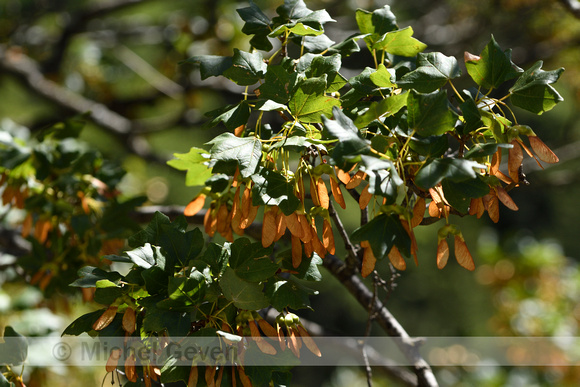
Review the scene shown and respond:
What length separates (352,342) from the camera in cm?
106

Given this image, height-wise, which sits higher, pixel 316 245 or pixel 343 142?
pixel 343 142

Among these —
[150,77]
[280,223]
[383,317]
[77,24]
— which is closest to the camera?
[280,223]

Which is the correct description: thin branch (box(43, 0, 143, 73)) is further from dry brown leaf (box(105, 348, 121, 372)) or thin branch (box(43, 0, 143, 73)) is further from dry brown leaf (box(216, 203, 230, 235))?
dry brown leaf (box(105, 348, 121, 372))

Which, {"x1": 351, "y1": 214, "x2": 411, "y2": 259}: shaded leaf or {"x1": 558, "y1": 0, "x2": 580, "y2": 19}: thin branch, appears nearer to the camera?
{"x1": 351, "y1": 214, "x2": 411, "y2": 259}: shaded leaf

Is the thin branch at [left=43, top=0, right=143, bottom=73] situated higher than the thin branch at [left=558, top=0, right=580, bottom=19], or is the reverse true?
the thin branch at [left=558, top=0, right=580, bottom=19]

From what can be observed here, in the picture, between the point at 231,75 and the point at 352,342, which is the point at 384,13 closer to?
the point at 231,75

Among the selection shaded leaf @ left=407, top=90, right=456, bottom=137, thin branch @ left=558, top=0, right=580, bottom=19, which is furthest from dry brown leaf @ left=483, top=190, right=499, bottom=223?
thin branch @ left=558, top=0, right=580, bottom=19

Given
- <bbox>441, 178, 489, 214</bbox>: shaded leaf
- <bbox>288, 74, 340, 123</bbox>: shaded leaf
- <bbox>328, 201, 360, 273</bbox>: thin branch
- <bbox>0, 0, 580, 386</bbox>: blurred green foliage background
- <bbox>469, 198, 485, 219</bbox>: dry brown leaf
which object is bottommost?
<bbox>0, 0, 580, 386</bbox>: blurred green foliage background

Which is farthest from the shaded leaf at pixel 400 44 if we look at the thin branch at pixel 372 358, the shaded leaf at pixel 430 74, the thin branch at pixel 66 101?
the thin branch at pixel 66 101

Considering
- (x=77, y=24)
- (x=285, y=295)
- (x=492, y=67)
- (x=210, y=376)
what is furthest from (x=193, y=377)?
(x=77, y=24)

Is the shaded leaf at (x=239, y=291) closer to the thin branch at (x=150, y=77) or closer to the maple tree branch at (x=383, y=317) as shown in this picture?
the maple tree branch at (x=383, y=317)

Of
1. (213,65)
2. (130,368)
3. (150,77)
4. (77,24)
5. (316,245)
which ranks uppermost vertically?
(213,65)

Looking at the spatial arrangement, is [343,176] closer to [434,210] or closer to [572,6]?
[434,210]

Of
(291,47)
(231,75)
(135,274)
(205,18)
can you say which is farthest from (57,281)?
(291,47)
